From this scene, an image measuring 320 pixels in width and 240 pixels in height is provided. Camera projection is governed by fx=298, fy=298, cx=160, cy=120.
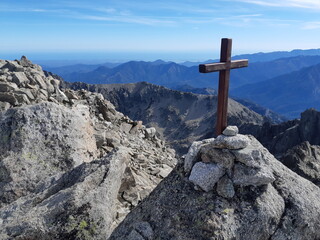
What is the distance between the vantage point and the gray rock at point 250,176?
7211 millimetres

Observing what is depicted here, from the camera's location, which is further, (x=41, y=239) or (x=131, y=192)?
(x=131, y=192)

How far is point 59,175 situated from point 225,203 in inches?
231

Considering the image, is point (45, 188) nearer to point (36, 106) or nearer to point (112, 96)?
point (36, 106)

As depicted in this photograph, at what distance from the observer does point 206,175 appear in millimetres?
7129

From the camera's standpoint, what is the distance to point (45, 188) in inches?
381

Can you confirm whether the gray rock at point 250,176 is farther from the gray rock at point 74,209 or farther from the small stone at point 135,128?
the small stone at point 135,128

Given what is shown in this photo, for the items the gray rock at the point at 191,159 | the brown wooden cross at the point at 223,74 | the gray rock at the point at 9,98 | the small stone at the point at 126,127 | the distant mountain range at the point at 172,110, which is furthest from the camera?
the distant mountain range at the point at 172,110

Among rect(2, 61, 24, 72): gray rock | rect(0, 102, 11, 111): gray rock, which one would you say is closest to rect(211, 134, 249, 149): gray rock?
rect(0, 102, 11, 111): gray rock

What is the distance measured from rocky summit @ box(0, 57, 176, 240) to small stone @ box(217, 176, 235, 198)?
120 inches

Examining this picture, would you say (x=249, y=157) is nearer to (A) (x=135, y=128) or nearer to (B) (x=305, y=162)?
(A) (x=135, y=128)

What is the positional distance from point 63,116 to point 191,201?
7.84 m

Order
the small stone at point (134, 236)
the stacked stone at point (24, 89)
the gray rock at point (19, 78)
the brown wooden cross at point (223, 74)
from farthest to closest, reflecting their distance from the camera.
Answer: the gray rock at point (19, 78), the stacked stone at point (24, 89), the brown wooden cross at point (223, 74), the small stone at point (134, 236)

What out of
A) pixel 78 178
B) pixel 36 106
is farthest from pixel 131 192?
pixel 36 106

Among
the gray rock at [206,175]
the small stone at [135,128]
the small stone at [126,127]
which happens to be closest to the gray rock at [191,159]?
the gray rock at [206,175]
